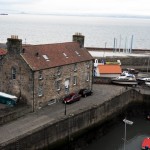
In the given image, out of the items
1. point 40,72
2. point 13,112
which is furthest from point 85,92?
point 13,112

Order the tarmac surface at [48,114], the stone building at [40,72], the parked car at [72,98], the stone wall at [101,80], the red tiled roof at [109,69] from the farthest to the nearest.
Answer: the red tiled roof at [109,69] → the stone wall at [101,80] → the parked car at [72,98] → the stone building at [40,72] → the tarmac surface at [48,114]

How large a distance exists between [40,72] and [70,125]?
21.6 ft

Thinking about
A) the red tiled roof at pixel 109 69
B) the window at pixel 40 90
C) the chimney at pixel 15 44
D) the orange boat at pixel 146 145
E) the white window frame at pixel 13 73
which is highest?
the chimney at pixel 15 44

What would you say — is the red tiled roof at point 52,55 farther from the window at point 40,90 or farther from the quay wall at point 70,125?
the quay wall at point 70,125

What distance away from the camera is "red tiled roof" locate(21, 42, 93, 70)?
35.3m

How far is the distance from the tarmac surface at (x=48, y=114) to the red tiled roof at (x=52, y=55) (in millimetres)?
4741

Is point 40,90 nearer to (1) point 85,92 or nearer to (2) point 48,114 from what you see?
(2) point 48,114

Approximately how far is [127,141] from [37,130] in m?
12.1

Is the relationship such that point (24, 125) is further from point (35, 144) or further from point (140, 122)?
point (140, 122)

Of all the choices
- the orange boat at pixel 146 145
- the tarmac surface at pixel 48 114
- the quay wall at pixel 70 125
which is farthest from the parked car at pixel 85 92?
the orange boat at pixel 146 145

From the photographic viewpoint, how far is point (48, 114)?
34156mm

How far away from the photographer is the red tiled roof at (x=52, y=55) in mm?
35344

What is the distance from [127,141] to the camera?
3634cm

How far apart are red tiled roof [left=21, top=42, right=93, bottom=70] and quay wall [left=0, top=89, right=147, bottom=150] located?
21.1ft
